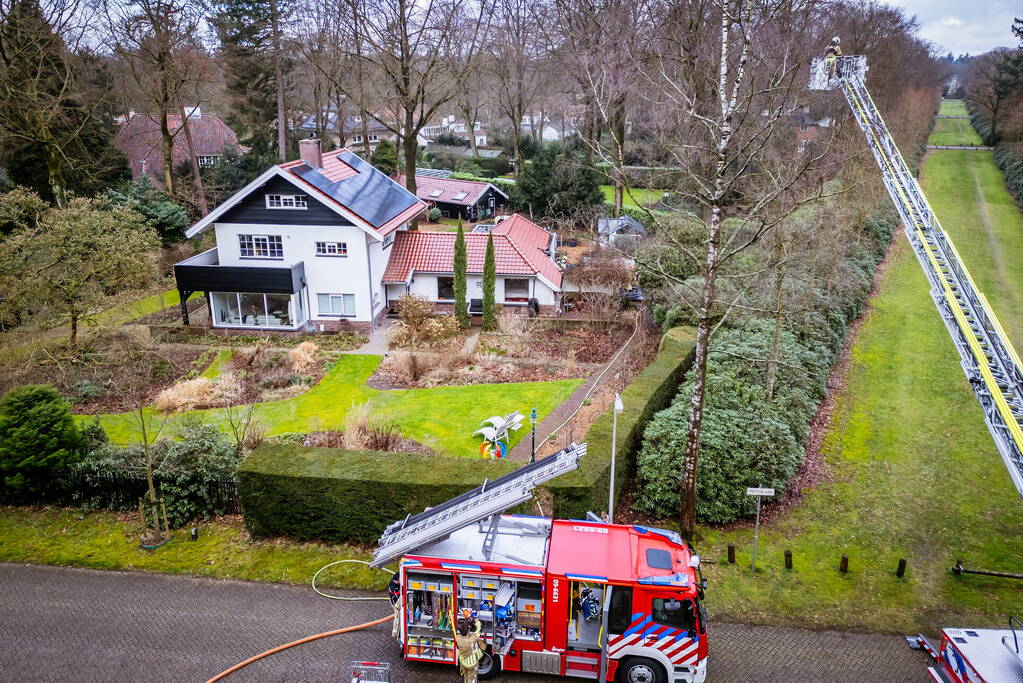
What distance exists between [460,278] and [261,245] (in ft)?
28.9

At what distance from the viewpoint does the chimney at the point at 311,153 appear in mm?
31469

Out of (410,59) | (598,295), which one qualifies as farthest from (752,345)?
(410,59)

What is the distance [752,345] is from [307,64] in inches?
1623

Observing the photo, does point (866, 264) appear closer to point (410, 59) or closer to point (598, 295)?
point (598, 295)

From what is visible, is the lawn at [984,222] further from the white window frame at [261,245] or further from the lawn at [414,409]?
the white window frame at [261,245]

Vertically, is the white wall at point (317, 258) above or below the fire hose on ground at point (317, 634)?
above

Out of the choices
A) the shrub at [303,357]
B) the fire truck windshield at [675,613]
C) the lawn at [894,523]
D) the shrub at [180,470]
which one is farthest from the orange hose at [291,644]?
the shrub at [303,357]

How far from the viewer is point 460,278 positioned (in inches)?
1184

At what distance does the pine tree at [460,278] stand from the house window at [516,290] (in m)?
2.97

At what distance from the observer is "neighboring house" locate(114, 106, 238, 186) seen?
4720 centimetres

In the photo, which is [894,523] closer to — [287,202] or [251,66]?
[287,202]

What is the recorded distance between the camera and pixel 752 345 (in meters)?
21.4

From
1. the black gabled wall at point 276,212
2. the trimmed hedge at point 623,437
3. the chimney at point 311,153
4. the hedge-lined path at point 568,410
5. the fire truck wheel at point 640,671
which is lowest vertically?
the fire truck wheel at point 640,671

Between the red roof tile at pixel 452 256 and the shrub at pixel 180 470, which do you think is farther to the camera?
the red roof tile at pixel 452 256
